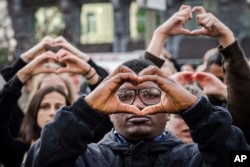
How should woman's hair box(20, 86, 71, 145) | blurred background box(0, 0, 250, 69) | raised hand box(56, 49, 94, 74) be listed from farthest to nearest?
1. blurred background box(0, 0, 250, 69)
2. woman's hair box(20, 86, 71, 145)
3. raised hand box(56, 49, 94, 74)

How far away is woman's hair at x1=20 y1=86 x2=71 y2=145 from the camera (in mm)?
Answer: 5508

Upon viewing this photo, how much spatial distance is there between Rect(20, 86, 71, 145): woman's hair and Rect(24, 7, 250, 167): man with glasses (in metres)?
1.92

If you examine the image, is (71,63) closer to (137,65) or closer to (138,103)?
(137,65)

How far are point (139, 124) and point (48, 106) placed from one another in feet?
7.10

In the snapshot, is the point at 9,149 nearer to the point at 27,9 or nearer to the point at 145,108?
the point at 145,108

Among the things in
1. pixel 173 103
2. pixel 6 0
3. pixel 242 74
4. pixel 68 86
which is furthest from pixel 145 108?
pixel 6 0

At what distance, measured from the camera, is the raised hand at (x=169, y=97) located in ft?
11.0

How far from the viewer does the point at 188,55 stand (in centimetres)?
3481

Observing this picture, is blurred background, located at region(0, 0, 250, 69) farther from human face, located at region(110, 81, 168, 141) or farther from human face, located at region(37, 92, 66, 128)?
human face, located at region(110, 81, 168, 141)

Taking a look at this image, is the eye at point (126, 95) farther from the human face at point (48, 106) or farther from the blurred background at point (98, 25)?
the blurred background at point (98, 25)

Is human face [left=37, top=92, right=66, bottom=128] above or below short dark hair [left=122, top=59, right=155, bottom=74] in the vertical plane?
below

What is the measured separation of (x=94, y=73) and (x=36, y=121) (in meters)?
0.56

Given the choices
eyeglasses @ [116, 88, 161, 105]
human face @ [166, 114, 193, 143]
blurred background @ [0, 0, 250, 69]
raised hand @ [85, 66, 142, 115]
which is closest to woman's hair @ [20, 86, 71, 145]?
human face @ [166, 114, 193, 143]

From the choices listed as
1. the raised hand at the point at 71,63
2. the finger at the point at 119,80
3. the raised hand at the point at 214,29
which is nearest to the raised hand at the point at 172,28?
the raised hand at the point at 214,29
